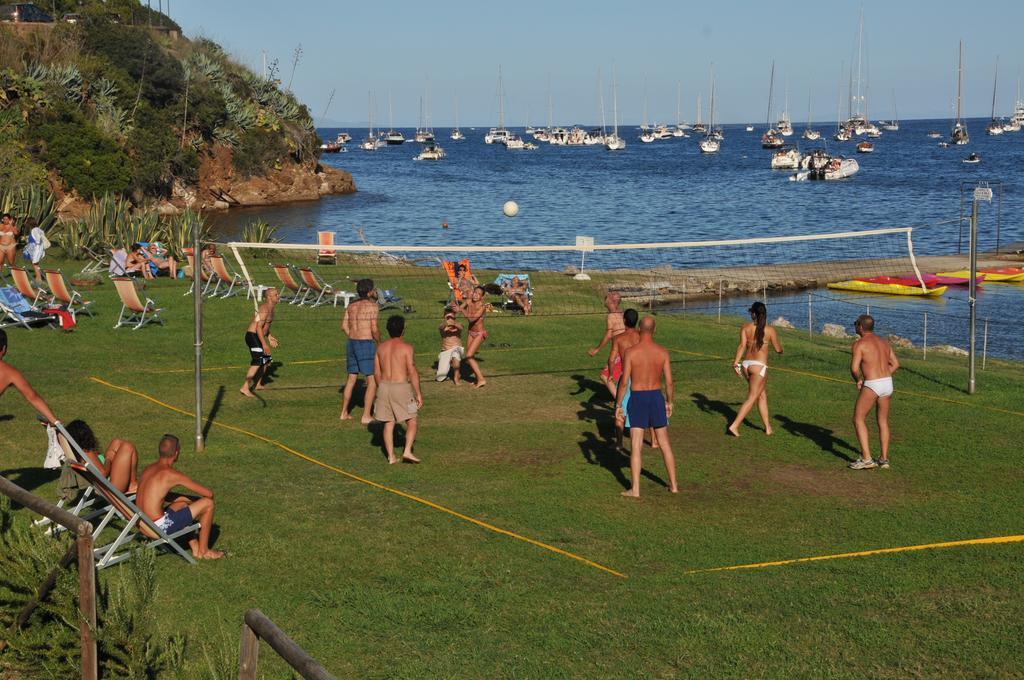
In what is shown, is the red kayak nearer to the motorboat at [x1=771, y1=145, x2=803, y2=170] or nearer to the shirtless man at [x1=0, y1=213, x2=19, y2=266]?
the shirtless man at [x1=0, y1=213, x2=19, y2=266]

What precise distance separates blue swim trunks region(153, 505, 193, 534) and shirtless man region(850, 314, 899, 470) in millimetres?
7425

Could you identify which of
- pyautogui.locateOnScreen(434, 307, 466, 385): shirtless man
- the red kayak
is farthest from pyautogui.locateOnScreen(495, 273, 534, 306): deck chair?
the red kayak

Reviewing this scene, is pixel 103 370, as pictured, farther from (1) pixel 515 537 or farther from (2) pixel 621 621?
(2) pixel 621 621

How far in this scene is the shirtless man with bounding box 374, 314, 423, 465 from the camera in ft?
42.3

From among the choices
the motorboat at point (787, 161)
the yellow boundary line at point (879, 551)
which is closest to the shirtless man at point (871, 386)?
the yellow boundary line at point (879, 551)

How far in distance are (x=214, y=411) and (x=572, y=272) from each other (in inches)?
983

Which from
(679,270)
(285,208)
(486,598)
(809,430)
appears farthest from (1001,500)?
(285,208)

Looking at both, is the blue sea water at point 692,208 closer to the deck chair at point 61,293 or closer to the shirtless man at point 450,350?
the shirtless man at point 450,350

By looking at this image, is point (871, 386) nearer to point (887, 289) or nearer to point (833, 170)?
point (887, 289)

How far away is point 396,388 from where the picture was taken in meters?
12.9

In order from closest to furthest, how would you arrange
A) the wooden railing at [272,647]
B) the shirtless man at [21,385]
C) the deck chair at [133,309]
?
the wooden railing at [272,647], the shirtless man at [21,385], the deck chair at [133,309]

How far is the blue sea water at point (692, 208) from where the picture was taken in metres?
38.5

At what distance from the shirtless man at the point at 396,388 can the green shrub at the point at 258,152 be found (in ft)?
215

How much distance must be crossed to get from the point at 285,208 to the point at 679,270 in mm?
40595
